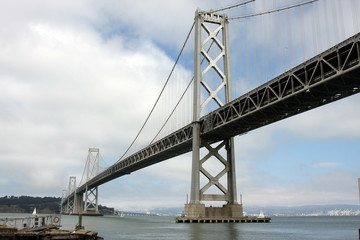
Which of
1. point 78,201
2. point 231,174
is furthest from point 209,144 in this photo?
point 78,201

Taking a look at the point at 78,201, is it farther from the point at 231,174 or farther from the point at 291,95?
the point at 291,95

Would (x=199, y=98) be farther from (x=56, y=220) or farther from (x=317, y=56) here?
(x=56, y=220)

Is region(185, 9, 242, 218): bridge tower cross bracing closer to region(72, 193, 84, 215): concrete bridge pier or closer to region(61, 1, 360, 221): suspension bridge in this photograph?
region(61, 1, 360, 221): suspension bridge

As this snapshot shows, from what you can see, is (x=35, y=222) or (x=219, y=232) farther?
(x=219, y=232)

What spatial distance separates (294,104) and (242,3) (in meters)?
18.4

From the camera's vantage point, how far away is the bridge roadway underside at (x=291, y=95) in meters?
29.2

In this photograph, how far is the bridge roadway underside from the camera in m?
29.2

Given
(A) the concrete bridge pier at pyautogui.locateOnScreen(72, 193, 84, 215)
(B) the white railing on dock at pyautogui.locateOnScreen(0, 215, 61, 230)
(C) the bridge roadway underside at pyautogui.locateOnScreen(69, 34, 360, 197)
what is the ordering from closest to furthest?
(B) the white railing on dock at pyautogui.locateOnScreen(0, 215, 61, 230), (C) the bridge roadway underside at pyautogui.locateOnScreen(69, 34, 360, 197), (A) the concrete bridge pier at pyautogui.locateOnScreen(72, 193, 84, 215)

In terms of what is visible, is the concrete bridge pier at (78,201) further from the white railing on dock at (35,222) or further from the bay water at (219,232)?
the white railing on dock at (35,222)

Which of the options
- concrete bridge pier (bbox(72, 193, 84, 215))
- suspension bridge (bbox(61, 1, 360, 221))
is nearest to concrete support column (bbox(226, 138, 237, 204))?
suspension bridge (bbox(61, 1, 360, 221))

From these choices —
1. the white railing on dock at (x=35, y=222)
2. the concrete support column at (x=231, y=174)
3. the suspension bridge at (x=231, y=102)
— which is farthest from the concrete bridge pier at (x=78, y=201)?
the white railing on dock at (x=35, y=222)

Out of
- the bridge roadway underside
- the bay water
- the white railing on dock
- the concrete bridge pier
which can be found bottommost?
the bay water

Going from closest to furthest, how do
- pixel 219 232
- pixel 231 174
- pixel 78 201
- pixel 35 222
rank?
pixel 35 222, pixel 219 232, pixel 231 174, pixel 78 201

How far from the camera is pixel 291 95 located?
1326 inches
